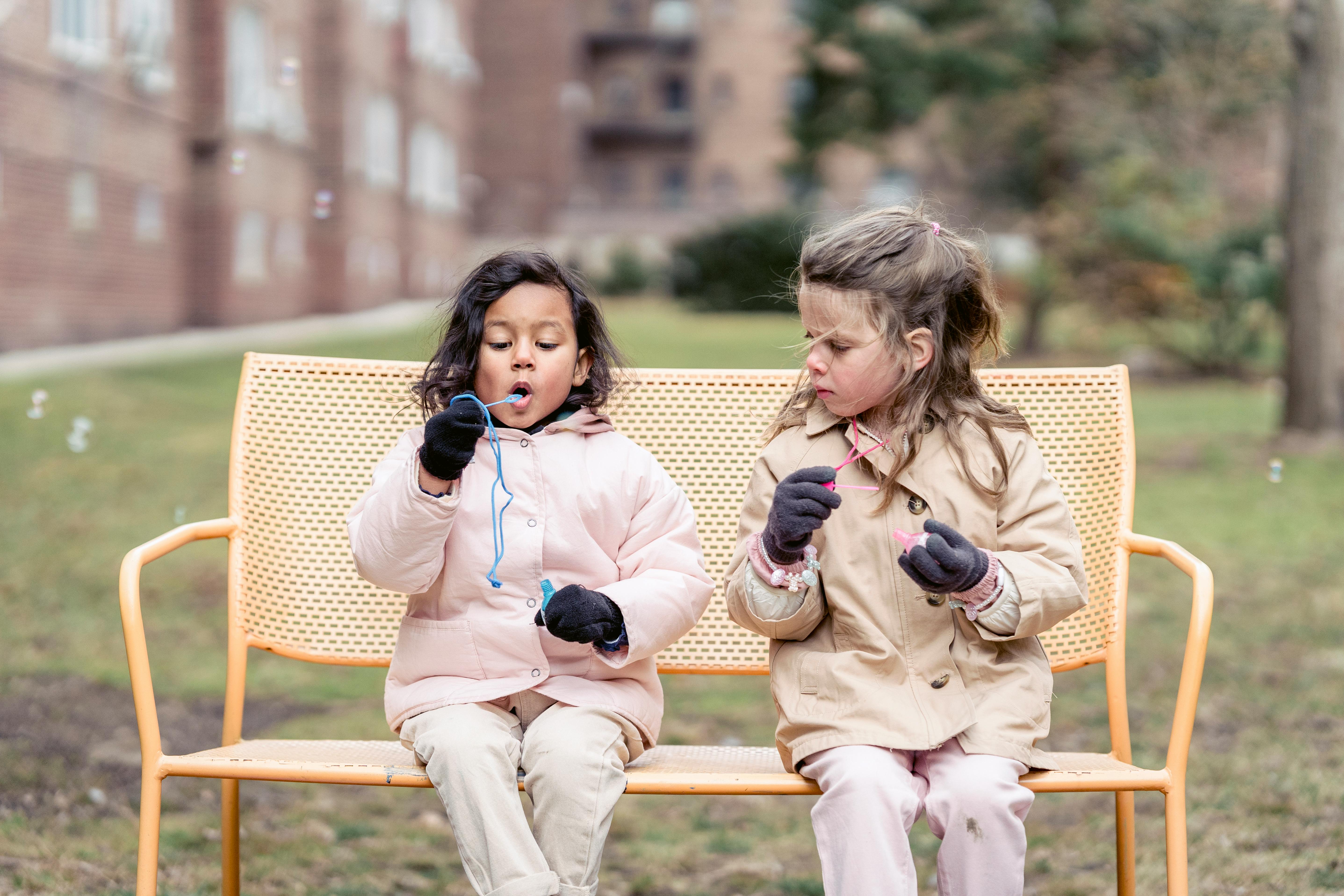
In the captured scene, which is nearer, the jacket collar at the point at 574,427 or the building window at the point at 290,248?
the jacket collar at the point at 574,427

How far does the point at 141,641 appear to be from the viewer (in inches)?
94.0

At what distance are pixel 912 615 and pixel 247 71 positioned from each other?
17063mm

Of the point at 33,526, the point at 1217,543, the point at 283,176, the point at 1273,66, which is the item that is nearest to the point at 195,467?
the point at 33,526

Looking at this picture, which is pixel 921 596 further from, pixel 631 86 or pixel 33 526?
pixel 631 86

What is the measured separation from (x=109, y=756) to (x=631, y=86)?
36559 millimetres

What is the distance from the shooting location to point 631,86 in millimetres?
38938

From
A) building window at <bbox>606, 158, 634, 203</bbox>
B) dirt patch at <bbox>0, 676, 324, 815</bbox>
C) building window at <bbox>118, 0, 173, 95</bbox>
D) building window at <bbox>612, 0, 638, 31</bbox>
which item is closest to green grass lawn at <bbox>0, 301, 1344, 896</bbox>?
dirt patch at <bbox>0, 676, 324, 815</bbox>

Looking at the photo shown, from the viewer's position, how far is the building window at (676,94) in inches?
1540

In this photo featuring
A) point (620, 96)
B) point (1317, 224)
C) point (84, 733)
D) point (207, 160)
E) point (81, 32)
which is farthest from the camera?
point (620, 96)

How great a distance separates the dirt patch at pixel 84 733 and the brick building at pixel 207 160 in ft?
5.97

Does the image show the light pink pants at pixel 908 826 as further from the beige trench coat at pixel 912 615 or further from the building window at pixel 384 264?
the building window at pixel 384 264

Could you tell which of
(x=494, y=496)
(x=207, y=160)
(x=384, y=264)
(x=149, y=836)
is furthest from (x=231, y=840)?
(x=384, y=264)

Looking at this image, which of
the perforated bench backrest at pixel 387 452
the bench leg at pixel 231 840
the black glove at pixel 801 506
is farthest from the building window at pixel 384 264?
the black glove at pixel 801 506

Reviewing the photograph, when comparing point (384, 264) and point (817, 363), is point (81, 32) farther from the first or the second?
point (817, 363)
